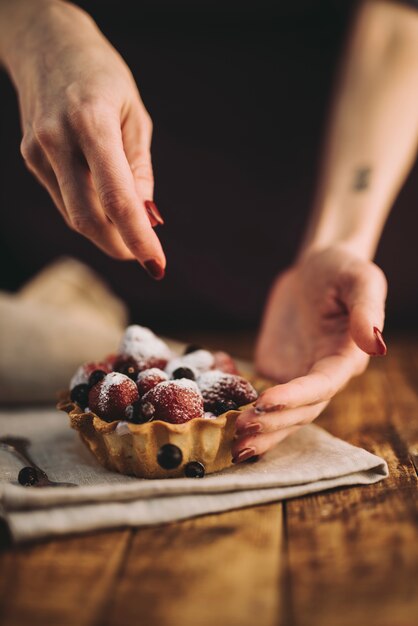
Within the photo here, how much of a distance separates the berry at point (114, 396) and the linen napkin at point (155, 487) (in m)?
0.11

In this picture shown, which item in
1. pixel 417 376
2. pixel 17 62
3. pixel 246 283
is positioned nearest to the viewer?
pixel 17 62

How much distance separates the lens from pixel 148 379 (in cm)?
113

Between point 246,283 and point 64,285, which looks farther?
point 246,283

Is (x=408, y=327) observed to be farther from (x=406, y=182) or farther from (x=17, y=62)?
(x=17, y=62)

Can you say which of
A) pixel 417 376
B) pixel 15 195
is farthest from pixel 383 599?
pixel 15 195

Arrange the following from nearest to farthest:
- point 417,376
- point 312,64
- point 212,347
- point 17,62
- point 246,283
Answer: point 17,62
point 417,376
point 212,347
point 312,64
point 246,283

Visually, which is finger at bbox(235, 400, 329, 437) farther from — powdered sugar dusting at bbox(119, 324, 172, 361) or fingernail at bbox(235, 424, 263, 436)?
powdered sugar dusting at bbox(119, 324, 172, 361)

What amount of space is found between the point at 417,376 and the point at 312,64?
1429 millimetres

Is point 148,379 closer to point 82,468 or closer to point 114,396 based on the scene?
point 114,396

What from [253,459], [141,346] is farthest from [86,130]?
[253,459]

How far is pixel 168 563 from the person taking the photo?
817mm

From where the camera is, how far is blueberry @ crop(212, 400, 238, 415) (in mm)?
1104

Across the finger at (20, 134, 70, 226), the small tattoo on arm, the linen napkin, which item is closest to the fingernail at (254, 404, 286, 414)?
the linen napkin

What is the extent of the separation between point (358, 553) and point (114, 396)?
47 cm
